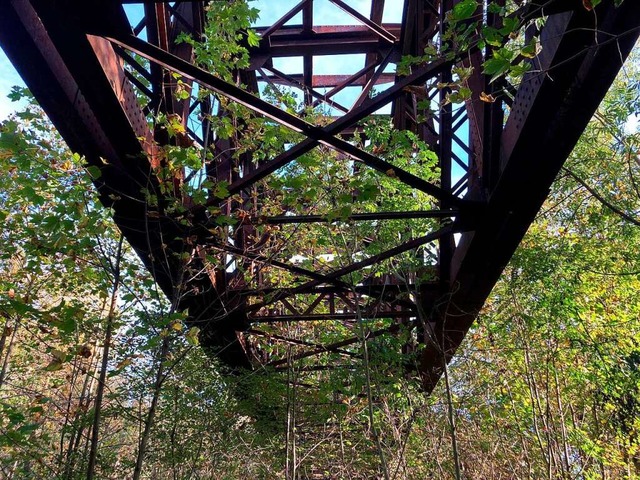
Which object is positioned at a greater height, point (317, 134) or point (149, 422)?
point (317, 134)

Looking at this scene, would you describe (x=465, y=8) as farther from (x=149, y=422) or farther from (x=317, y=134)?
(x=149, y=422)

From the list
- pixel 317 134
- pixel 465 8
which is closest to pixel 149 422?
pixel 317 134

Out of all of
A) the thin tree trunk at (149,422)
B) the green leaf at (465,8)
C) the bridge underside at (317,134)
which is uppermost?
the bridge underside at (317,134)

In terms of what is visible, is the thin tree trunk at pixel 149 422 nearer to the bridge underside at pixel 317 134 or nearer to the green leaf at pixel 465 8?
the bridge underside at pixel 317 134

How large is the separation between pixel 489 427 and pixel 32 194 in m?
8.12

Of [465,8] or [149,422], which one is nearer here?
[465,8]

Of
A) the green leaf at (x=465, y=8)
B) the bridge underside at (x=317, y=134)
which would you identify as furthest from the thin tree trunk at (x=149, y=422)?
the green leaf at (x=465, y=8)

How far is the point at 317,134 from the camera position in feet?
10.2

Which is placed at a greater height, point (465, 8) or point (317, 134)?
point (317, 134)

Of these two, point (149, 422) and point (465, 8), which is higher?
point (465, 8)

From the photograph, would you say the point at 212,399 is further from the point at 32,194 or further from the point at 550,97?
the point at 550,97

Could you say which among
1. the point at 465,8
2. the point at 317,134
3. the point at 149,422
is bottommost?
the point at 149,422

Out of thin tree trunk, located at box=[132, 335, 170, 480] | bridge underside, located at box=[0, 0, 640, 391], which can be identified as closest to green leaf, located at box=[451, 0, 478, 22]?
bridge underside, located at box=[0, 0, 640, 391]

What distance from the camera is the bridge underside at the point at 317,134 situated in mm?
2463
